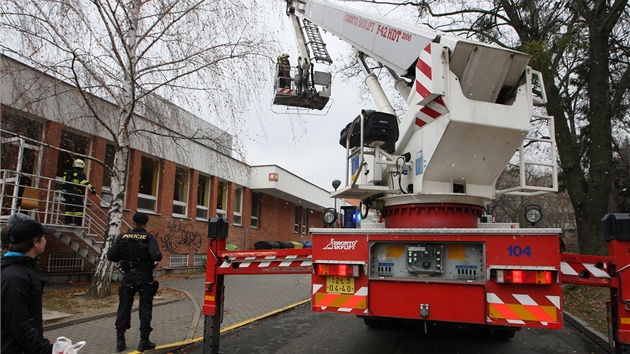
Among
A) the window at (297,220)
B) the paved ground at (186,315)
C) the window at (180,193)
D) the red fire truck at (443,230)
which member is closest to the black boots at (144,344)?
the paved ground at (186,315)

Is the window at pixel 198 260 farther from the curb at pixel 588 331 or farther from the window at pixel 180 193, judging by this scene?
the curb at pixel 588 331

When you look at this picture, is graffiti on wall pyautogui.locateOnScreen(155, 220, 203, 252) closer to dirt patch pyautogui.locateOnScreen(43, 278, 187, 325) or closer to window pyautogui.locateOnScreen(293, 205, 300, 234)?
dirt patch pyautogui.locateOnScreen(43, 278, 187, 325)

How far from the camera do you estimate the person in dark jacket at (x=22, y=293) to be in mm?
2648

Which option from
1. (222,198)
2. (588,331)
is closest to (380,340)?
(588,331)

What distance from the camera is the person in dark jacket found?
2648 millimetres

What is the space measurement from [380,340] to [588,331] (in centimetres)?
377

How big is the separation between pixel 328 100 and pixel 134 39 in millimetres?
4611

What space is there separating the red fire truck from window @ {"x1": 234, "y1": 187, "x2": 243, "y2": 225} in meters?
17.0

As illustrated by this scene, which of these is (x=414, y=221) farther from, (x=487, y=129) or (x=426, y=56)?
(x=426, y=56)

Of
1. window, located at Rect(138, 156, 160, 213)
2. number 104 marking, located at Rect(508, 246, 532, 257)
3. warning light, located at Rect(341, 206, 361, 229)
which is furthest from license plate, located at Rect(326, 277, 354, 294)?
window, located at Rect(138, 156, 160, 213)

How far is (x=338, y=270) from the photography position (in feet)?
15.3

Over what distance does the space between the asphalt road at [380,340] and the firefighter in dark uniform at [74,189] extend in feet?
19.0

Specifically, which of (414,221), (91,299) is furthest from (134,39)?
(414,221)

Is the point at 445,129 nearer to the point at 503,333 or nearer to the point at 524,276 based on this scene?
the point at 524,276
